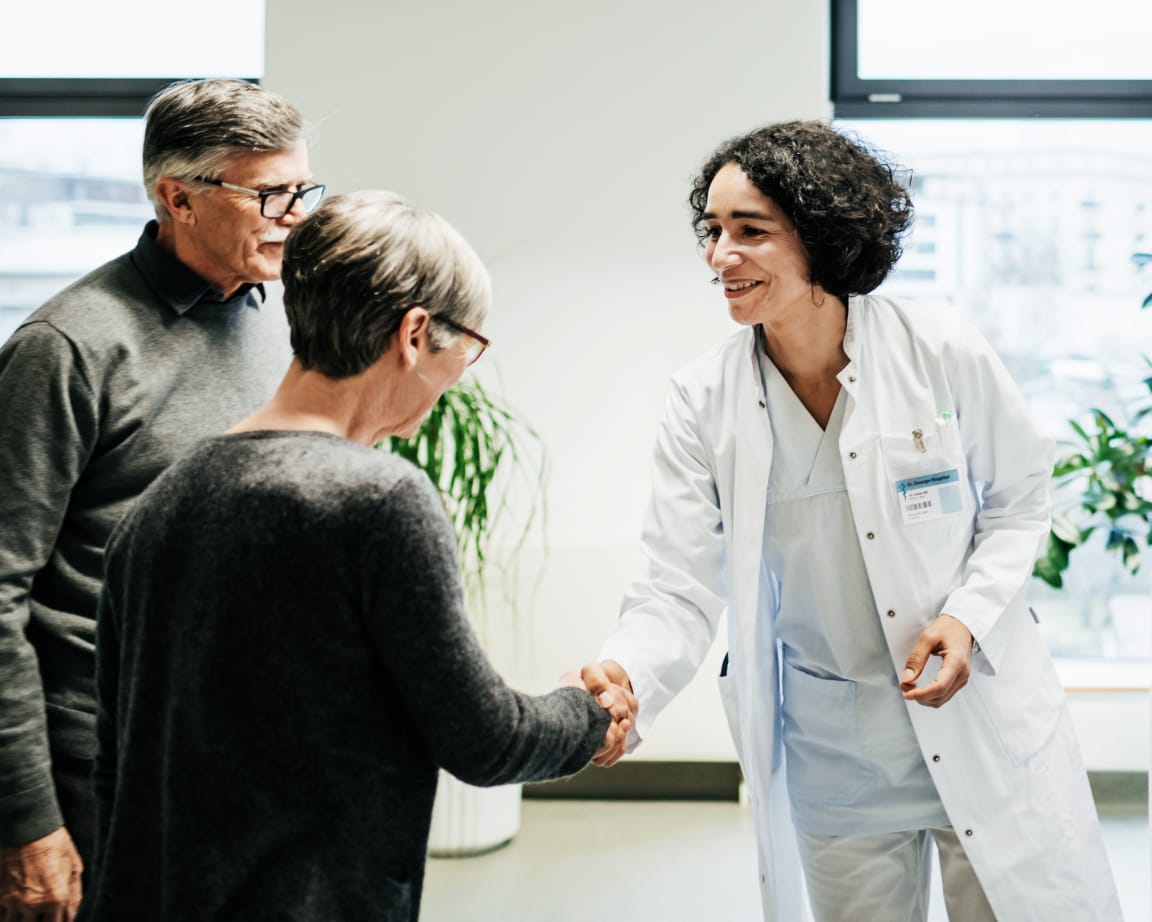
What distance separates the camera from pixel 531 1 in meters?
3.50

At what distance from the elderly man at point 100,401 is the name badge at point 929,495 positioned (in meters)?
0.95

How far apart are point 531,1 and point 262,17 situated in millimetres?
982

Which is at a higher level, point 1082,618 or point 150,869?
point 150,869

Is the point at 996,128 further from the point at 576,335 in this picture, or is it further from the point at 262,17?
the point at 262,17

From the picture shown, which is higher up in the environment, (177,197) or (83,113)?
(83,113)

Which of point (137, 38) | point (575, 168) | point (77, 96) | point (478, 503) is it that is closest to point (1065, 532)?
point (478, 503)

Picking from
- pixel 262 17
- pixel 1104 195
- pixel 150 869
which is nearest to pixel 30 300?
pixel 262 17

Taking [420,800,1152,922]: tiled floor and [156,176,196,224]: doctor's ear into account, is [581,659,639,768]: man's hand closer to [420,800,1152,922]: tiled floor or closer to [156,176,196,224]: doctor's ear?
[156,176,196,224]: doctor's ear

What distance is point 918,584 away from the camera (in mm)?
1567

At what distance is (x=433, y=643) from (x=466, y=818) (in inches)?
93.9

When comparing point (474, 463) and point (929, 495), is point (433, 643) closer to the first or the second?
point (929, 495)

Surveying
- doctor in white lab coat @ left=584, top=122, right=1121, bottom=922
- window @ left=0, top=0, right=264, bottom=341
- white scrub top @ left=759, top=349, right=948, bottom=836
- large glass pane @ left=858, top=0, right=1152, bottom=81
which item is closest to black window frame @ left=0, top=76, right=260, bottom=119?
window @ left=0, top=0, right=264, bottom=341

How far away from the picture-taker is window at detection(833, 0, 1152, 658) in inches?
144

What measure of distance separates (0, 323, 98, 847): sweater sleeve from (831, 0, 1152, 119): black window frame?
3.03 meters
